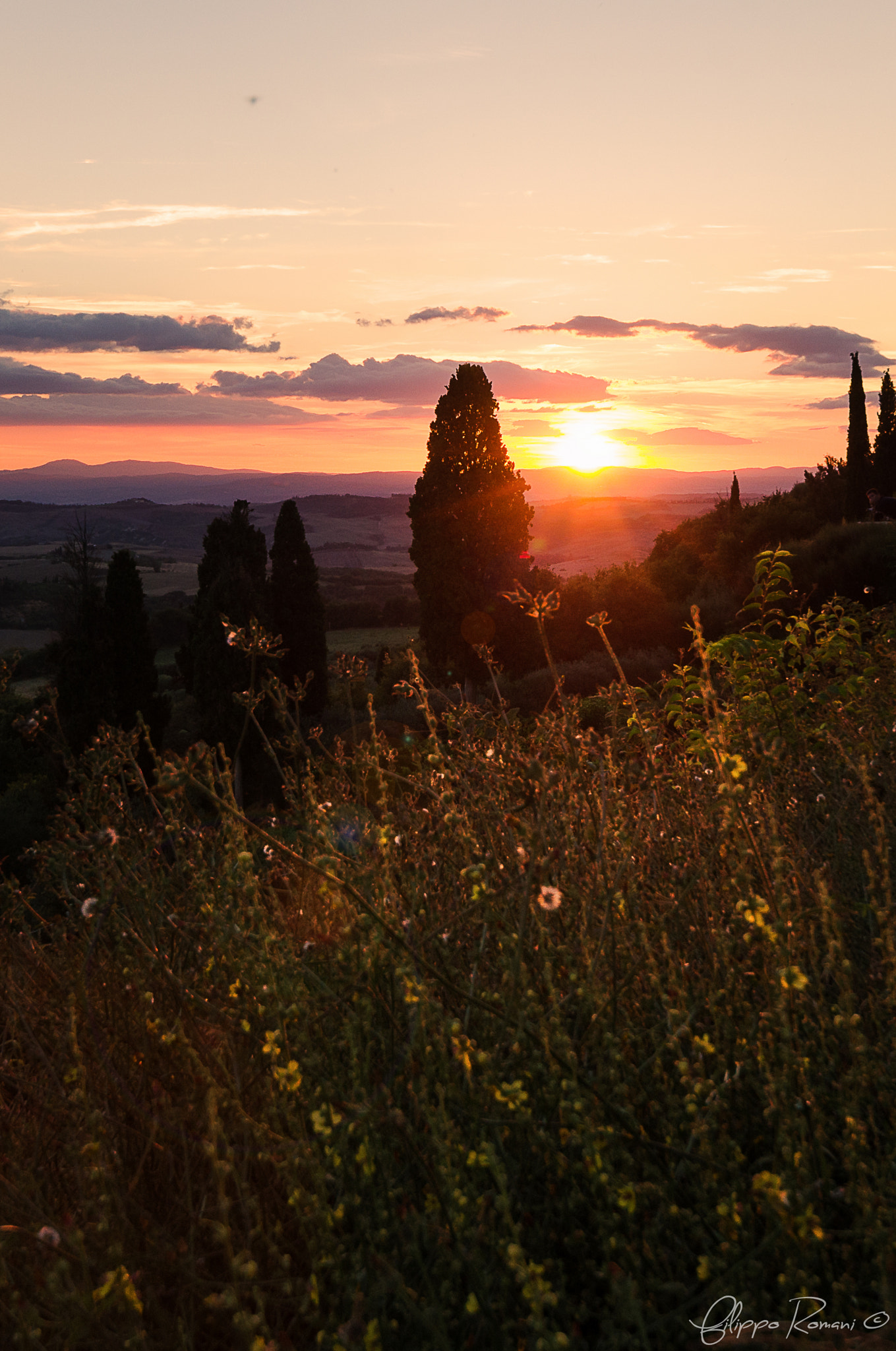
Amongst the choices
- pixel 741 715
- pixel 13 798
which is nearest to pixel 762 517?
pixel 13 798

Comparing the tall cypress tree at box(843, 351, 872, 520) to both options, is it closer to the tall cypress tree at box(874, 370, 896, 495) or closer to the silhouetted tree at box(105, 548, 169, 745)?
the tall cypress tree at box(874, 370, 896, 495)

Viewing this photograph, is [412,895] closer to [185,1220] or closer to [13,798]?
[185,1220]

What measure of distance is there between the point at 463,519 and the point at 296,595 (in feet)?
15.7

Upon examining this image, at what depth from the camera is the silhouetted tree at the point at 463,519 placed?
2300cm

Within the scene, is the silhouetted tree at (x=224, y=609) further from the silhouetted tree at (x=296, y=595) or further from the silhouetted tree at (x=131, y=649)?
the silhouetted tree at (x=296, y=595)

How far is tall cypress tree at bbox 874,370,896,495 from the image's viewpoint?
33.1 metres

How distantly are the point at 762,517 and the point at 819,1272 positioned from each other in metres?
26.1

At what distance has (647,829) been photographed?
2900 mm

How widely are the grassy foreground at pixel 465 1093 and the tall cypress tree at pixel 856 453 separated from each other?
27.9 meters

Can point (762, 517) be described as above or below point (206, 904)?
above

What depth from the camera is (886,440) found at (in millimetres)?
34781

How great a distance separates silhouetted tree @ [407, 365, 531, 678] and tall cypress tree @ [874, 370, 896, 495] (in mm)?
16208

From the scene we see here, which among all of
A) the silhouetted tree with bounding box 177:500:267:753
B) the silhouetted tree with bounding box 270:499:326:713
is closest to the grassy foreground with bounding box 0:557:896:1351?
the silhouetted tree with bounding box 177:500:267:753

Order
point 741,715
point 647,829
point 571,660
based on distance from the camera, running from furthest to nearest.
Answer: point 571,660 → point 741,715 → point 647,829
